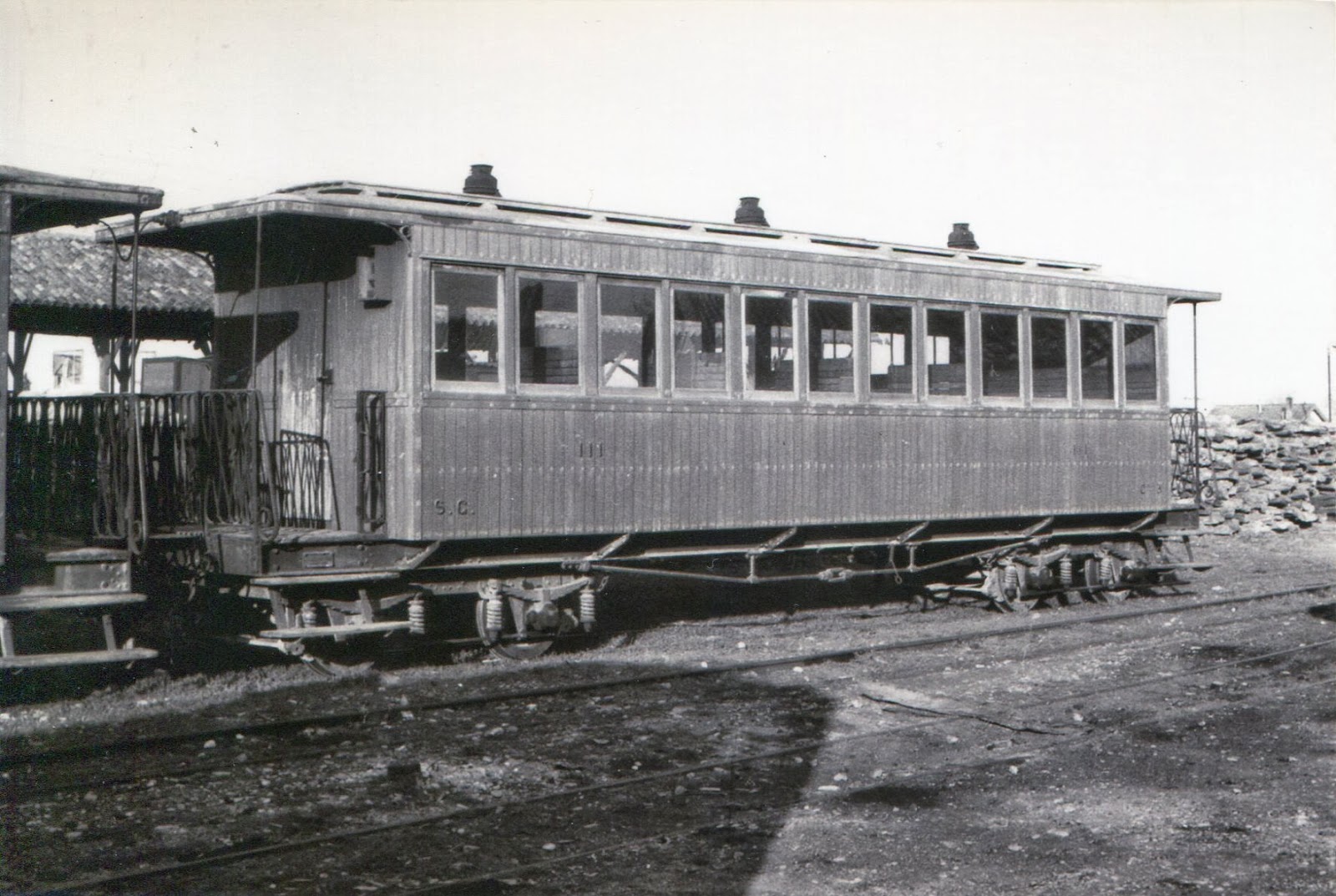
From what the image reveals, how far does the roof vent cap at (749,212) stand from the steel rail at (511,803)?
218 inches

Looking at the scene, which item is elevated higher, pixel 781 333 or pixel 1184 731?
pixel 781 333

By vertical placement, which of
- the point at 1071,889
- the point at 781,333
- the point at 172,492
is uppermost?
the point at 781,333

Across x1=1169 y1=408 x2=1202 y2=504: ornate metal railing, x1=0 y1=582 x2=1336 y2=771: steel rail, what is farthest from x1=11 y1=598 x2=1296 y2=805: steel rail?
x1=1169 y1=408 x2=1202 y2=504: ornate metal railing

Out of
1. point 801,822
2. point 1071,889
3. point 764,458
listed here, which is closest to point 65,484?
point 764,458

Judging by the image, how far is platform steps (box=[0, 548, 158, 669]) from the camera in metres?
7.45

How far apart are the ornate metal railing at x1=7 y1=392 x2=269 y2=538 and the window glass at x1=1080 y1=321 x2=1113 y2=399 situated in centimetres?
767

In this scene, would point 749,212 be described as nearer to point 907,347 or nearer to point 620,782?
point 907,347

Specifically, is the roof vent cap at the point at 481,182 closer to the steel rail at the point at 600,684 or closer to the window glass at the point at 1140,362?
the steel rail at the point at 600,684

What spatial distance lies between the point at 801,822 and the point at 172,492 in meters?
5.42

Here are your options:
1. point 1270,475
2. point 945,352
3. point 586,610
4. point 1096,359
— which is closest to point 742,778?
point 586,610

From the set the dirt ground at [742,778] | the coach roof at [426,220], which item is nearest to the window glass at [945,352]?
the coach roof at [426,220]

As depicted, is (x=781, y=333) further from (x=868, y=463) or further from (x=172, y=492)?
(x=172, y=492)

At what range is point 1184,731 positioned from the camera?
24.8 ft

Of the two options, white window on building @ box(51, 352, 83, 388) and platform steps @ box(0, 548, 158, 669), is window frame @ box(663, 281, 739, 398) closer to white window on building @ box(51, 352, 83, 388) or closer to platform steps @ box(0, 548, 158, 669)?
platform steps @ box(0, 548, 158, 669)
